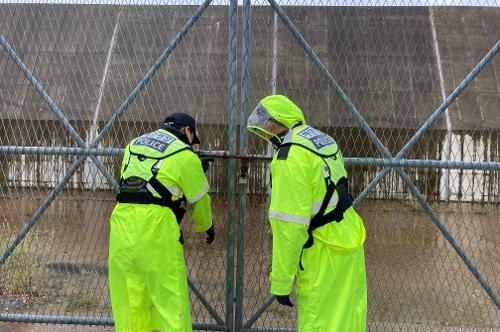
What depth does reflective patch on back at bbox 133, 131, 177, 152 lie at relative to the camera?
3154mm

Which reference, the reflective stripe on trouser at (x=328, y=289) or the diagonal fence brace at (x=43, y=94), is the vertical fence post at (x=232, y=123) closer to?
the diagonal fence brace at (x=43, y=94)

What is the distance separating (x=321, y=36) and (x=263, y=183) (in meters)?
3.64

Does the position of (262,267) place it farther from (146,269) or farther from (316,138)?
(316,138)

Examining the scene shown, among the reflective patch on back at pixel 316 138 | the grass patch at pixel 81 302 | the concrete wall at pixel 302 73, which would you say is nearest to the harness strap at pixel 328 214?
the reflective patch on back at pixel 316 138

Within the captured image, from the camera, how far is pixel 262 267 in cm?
627

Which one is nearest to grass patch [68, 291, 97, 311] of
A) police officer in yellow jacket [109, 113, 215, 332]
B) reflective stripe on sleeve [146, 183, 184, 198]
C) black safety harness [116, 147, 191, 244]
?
police officer in yellow jacket [109, 113, 215, 332]

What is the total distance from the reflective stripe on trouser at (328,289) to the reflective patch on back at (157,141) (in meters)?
1.07

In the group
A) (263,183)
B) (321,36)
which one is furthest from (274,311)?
(321,36)

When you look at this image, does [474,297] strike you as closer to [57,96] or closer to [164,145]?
[164,145]

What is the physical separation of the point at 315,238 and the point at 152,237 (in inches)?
38.0

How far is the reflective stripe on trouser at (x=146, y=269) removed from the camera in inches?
120

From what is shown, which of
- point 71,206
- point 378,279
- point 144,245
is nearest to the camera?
point 144,245

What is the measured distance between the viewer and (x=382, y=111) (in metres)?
9.41

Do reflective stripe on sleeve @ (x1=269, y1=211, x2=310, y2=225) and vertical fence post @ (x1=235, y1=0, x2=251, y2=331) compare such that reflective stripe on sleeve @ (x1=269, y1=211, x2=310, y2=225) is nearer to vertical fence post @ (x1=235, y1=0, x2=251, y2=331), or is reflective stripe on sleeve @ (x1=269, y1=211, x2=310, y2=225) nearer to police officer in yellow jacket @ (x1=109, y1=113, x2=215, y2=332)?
police officer in yellow jacket @ (x1=109, y1=113, x2=215, y2=332)
